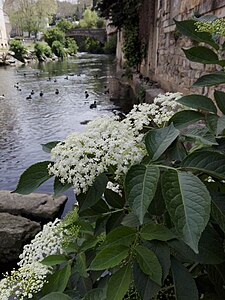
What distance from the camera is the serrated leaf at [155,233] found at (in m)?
0.58

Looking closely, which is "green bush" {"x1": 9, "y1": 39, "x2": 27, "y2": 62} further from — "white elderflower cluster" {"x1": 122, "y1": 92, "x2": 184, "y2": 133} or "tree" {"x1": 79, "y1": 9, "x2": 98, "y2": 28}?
"white elderflower cluster" {"x1": 122, "y1": 92, "x2": 184, "y2": 133}

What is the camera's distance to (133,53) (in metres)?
9.30

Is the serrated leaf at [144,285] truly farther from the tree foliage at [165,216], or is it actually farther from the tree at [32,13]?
the tree at [32,13]

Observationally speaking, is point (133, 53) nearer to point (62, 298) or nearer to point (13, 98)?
point (13, 98)

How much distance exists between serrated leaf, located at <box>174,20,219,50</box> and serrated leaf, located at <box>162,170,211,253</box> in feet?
1.17

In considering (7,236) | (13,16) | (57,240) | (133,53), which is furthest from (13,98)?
(13,16)

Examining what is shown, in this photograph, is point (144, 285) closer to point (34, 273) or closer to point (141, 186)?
point (141, 186)

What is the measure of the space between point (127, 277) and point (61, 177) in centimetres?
24

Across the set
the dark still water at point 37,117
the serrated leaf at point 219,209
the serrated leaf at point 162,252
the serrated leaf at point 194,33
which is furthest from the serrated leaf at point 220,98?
the dark still water at point 37,117

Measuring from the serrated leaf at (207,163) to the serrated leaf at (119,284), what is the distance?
23 centimetres

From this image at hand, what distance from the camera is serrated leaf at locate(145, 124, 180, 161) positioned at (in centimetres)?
59

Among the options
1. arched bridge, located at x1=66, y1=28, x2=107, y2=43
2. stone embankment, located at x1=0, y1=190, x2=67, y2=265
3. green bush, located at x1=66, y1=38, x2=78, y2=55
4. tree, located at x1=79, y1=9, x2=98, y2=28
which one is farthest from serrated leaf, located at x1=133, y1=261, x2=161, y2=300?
tree, located at x1=79, y1=9, x2=98, y2=28

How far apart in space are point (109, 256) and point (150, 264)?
8 centimetres

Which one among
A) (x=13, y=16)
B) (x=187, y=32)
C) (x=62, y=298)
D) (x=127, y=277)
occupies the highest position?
→ (x=13, y=16)
